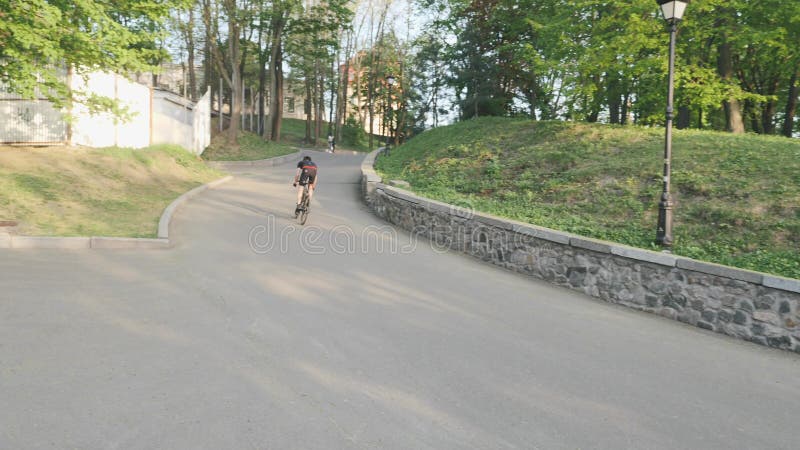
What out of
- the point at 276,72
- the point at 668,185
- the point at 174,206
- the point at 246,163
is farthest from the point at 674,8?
the point at 276,72

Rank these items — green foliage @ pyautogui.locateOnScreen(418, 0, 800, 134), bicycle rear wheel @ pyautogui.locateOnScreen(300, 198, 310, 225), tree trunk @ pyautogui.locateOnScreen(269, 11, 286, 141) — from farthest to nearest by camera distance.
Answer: tree trunk @ pyautogui.locateOnScreen(269, 11, 286, 141) < green foliage @ pyautogui.locateOnScreen(418, 0, 800, 134) < bicycle rear wheel @ pyautogui.locateOnScreen(300, 198, 310, 225)

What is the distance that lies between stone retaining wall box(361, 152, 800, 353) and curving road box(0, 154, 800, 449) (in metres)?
0.30

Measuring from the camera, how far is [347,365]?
4.70 meters

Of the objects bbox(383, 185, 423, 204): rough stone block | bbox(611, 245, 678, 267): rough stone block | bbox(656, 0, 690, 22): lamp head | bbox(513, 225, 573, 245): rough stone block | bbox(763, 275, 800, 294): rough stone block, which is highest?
bbox(656, 0, 690, 22): lamp head

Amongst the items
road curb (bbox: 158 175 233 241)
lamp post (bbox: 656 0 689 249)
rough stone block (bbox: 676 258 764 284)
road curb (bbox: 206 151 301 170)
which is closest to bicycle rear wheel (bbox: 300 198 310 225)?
road curb (bbox: 158 175 233 241)

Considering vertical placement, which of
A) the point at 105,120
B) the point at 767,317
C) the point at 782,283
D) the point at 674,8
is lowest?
the point at 767,317

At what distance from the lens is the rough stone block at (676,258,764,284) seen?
255 inches

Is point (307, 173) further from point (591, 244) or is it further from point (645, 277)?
point (645, 277)

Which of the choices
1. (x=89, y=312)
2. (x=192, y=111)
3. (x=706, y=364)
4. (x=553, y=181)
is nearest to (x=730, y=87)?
(x=553, y=181)

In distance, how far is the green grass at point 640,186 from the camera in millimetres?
→ 8641

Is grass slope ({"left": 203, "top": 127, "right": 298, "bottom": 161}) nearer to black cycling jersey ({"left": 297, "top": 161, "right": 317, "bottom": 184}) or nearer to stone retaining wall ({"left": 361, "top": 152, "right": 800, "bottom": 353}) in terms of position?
black cycling jersey ({"left": 297, "top": 161, "right": 317, "bottom": 184})

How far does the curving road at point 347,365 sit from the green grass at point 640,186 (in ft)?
7.98

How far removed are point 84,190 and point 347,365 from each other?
11.0m

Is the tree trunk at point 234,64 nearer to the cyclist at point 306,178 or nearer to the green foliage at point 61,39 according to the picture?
the green foliage at point 61,39
